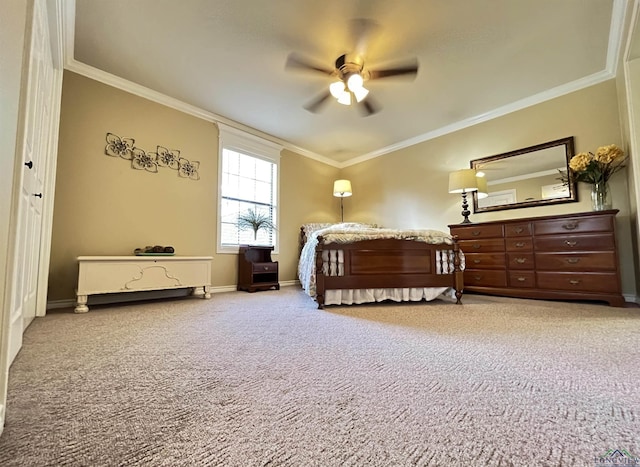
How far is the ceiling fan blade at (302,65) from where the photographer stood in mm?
2502

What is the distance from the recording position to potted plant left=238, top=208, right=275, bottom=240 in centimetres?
414

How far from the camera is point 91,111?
289 centimetres

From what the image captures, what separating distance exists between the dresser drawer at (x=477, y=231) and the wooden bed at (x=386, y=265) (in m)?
0.70

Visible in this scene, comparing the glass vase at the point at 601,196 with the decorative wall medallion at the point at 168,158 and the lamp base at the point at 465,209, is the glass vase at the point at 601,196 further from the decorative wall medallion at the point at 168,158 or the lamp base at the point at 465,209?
the decorative wall medallion at the point at 168,158

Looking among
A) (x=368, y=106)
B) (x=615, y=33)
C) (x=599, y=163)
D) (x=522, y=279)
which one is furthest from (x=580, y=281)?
(x=368, y=106)

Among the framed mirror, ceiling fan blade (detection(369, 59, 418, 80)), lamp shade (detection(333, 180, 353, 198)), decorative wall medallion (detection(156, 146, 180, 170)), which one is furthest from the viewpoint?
lamp shade (detection(333, 180, 353, 198))

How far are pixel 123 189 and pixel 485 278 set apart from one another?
14.2 ft

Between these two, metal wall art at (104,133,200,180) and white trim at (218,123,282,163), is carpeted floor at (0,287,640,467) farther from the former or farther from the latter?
white trim at (218,123,282,163)

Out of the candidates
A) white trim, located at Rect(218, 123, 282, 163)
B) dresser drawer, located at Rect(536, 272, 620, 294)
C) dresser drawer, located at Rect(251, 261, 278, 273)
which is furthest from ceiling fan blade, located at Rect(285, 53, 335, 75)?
dresser drawer, located at Rect(536, 272, 620, 294)

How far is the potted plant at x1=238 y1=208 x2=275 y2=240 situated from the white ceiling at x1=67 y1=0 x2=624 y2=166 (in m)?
1.43

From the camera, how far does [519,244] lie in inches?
120

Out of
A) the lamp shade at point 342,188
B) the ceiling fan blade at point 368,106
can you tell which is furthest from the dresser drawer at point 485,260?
the lamp shade at point 342,188

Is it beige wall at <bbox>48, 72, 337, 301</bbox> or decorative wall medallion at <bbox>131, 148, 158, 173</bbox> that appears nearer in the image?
beige wall at <bbox>48, 72, 337, 301</bbox>

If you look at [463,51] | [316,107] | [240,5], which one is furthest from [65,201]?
[463,51]
